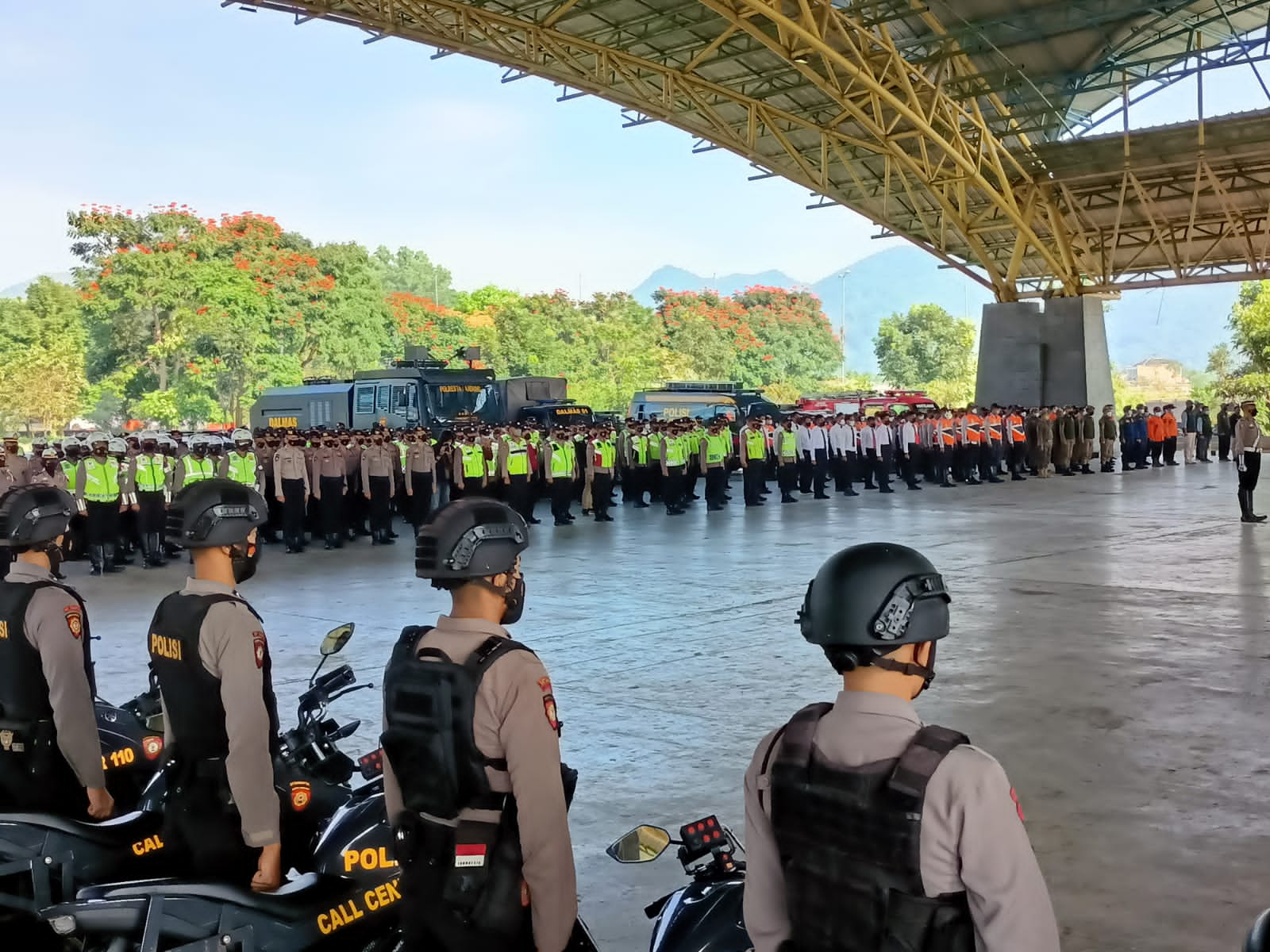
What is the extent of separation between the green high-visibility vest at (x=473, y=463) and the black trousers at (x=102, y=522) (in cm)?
477

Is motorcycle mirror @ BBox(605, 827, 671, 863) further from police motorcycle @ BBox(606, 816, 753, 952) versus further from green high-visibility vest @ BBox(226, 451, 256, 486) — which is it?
green high-visibility vest @ BBox(226, 451, 256, 486)

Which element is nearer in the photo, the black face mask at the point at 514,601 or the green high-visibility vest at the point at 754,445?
the black face mask at the point at 514,601

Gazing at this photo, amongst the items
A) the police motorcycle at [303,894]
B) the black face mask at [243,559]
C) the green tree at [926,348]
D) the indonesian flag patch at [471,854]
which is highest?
the green tree at [926,348]

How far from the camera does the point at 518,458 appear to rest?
55.3 feet

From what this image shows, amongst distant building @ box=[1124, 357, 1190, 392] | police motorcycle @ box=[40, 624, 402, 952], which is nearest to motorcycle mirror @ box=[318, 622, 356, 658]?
police motorcycle @ box=[40, 624, 402, 952]

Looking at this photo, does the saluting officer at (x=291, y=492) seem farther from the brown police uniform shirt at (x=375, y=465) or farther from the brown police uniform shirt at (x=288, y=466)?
the brown police uniform shirt at (x=375, y=465)

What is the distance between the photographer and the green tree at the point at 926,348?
186ft

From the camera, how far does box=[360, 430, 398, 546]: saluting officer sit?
1521 centimetres

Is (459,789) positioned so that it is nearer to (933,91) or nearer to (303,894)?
(303,894)

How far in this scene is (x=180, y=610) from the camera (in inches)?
114

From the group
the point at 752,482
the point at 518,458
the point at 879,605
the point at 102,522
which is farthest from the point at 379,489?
the point at 879,605

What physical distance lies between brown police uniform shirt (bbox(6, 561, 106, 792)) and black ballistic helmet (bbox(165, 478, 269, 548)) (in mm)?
708

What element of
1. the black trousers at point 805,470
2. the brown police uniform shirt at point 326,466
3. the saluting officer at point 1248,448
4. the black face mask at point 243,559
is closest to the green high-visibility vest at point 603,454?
the brown police uniform shirt at point 326,466

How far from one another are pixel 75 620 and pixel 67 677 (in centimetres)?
18
